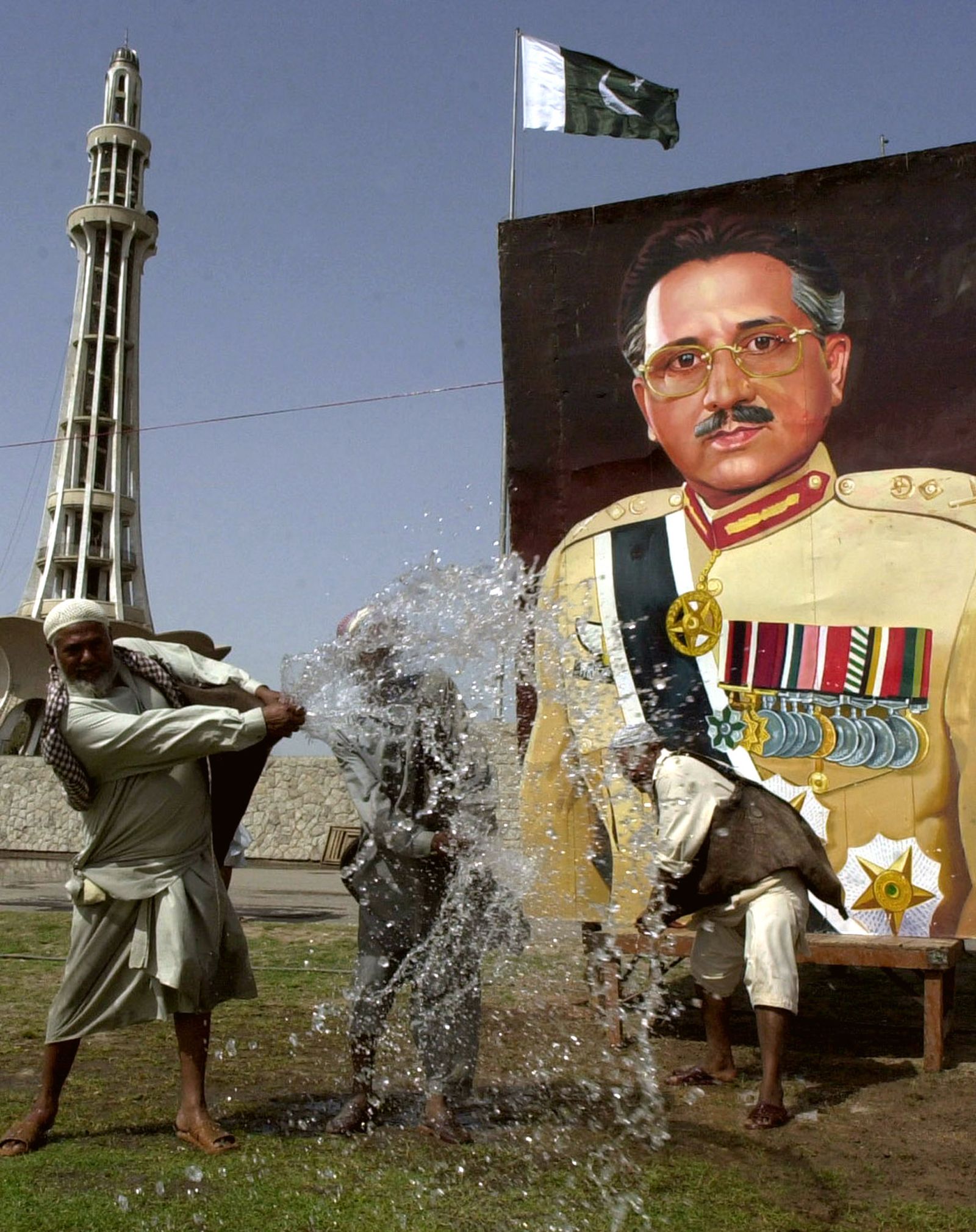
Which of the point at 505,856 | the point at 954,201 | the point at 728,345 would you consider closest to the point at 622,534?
the point at 728,345

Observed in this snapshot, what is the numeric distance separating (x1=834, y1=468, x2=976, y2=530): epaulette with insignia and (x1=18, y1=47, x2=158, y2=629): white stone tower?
128ft

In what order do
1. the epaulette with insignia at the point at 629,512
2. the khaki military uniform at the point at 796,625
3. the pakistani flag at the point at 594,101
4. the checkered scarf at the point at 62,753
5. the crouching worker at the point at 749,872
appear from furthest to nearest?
the pakistani flag at the point at 594,101
the epaulette with insignia at the point at 629,512
the khaki military uniform at the point at 796,625
the crouching worker at the point at 749,872
the checkered scarf at the point at 62,753

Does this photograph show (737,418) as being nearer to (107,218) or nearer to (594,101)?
(594,101)

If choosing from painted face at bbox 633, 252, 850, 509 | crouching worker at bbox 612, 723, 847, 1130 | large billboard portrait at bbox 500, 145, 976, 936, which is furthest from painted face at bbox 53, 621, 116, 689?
painted face at bbox 633, 252, 850, 509

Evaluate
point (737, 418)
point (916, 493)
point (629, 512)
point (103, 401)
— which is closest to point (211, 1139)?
point (629, 512)

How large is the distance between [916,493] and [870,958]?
8.30ft

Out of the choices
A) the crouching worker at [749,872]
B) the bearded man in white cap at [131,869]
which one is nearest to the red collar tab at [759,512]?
the crouching worker at [749,872]

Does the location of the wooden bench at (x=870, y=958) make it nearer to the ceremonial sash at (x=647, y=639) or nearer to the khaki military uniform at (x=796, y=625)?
the khaki military uniform at (x=796, y=625)

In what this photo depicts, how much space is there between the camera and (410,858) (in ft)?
13.7

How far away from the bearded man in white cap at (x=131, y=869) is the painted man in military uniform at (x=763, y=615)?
9.86 ft

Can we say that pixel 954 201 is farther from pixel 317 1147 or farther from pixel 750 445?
pixel 317 1147

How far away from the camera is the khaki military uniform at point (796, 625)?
20.8ft

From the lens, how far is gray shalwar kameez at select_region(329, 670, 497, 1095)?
411 cm

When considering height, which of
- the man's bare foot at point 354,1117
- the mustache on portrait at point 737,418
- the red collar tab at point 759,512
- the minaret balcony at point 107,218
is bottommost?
the man's bare foot at point 354,1117
